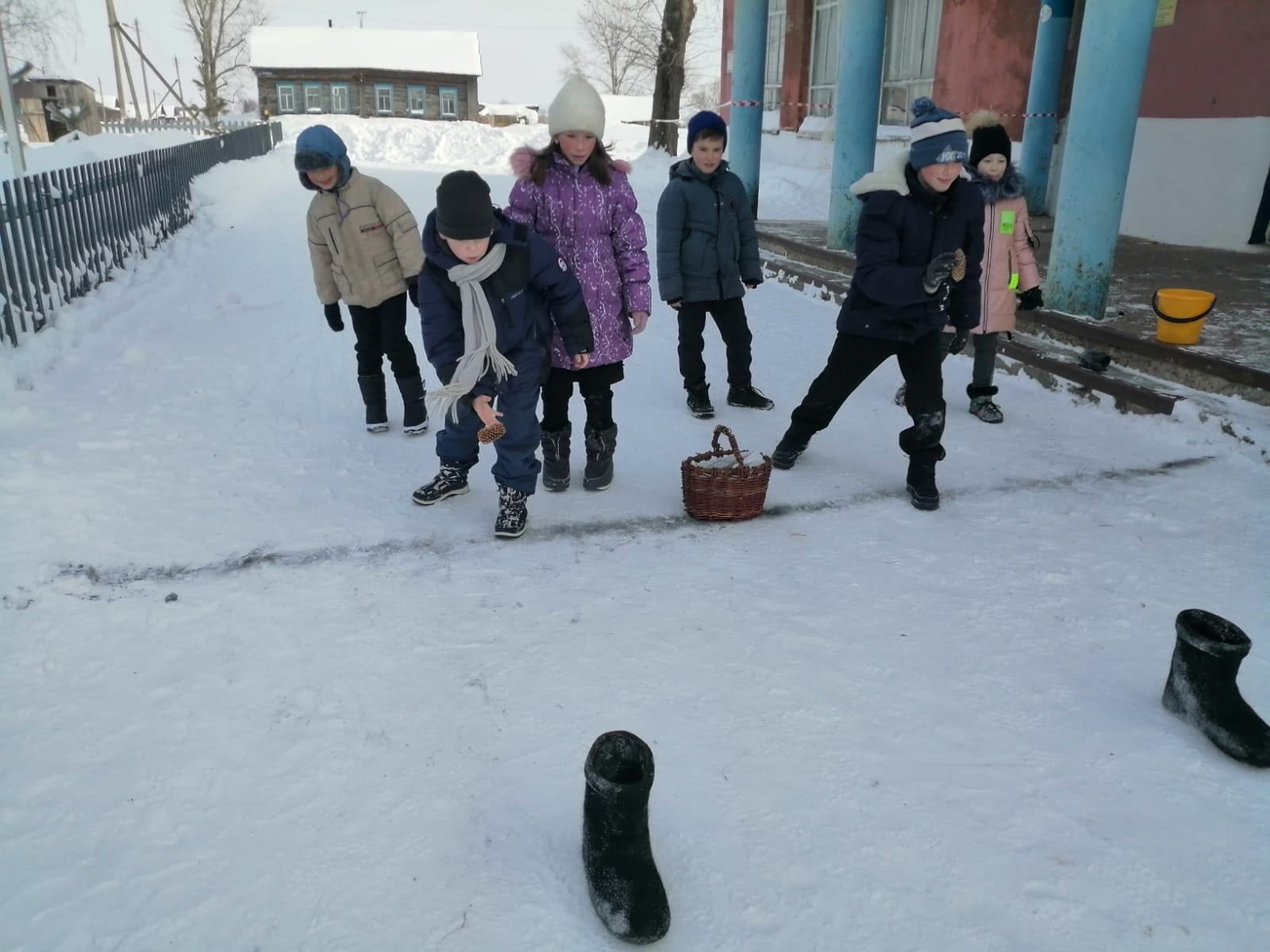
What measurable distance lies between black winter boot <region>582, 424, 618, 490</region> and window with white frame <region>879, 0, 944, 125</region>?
1151 centimetres

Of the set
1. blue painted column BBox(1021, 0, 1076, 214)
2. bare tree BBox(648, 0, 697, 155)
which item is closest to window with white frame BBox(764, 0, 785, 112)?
bare tree BBox(648, 0, 697, 155)

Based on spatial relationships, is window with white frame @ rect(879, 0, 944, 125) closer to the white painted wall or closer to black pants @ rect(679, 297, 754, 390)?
the white painted wall

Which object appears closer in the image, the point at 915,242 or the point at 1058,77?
the point at 915,242

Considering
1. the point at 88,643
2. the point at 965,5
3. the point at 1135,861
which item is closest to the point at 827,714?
the point at 1135,861

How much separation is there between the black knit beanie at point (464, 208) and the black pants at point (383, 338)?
1500 mm

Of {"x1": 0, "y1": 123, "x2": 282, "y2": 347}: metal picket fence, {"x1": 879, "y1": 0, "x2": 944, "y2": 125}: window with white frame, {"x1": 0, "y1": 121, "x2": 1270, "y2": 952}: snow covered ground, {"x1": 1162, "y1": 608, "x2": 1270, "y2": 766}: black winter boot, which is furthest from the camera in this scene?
{"x1": 879, "y1": 0, "x2": 944, "y2": 125}: window with white frame

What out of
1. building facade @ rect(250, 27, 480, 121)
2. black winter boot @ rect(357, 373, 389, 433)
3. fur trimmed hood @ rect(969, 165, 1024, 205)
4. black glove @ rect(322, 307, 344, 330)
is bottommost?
black winter boot @ rect(357, 373, 389, 433)

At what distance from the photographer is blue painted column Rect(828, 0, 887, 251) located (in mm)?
9000

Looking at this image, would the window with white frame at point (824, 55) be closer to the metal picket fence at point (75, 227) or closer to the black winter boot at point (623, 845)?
the metal picket fence at point (75, 227)

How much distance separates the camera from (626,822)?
6.48 feet

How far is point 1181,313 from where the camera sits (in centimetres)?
549

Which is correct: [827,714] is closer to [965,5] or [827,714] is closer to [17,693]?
[17,693]

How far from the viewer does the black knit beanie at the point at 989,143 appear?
4754 mm

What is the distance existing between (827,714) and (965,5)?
12567 mm
